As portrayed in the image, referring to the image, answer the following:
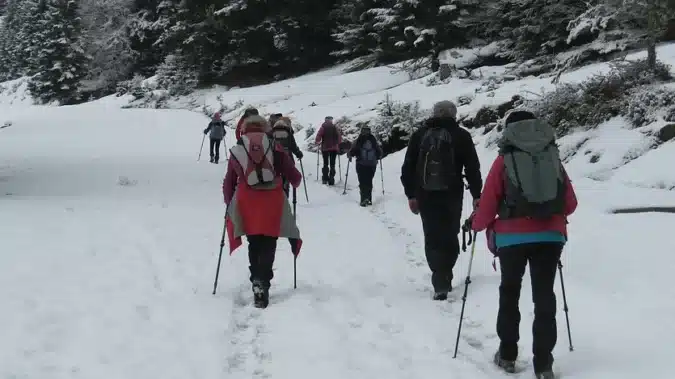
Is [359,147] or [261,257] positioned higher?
[359,147]

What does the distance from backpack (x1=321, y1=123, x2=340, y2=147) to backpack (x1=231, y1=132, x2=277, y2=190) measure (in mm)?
8833

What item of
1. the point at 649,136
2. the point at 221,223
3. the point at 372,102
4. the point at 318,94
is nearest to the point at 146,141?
the point at 318,94

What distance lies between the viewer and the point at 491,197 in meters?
4.72

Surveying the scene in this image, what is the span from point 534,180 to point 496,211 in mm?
382

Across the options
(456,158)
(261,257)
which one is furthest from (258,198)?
(456,158)

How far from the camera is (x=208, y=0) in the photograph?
40.0 metres

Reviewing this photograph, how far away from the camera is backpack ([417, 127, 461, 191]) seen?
670 centimetres

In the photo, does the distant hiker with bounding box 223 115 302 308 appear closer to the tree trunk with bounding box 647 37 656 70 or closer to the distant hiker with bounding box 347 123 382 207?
the distant hiker with bounding box 347 123 382 207

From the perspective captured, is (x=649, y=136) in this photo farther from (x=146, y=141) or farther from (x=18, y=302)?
(x=146, y=141)

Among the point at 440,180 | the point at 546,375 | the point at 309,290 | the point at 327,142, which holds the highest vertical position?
the point at 440,180

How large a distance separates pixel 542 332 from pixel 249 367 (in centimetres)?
211

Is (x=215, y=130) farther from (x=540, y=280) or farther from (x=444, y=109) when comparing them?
(x=540, y=280)

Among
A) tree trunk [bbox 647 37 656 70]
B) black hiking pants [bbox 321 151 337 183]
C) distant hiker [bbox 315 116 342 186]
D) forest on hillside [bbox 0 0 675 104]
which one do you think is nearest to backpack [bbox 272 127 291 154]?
distant hiker [bbox 315 116 342 186]

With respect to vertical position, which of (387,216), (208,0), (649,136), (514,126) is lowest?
(387,216)
